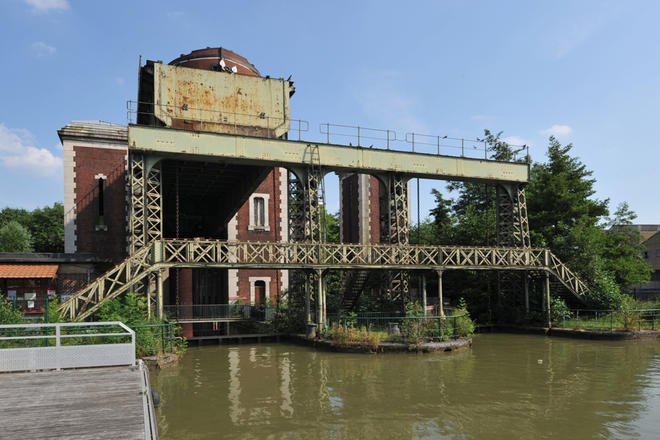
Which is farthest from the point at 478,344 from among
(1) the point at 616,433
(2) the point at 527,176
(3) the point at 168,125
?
(3) the point at 168,125

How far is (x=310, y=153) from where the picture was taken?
24359 millimetres

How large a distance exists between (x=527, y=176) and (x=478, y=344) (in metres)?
11.0

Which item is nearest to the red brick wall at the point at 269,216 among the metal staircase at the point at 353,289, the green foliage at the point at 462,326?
the metal staircase at the point at 353,289

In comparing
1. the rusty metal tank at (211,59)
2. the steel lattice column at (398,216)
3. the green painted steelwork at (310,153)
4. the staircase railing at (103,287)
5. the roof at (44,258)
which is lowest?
the staircase railing at (103,287)

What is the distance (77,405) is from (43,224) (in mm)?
72725

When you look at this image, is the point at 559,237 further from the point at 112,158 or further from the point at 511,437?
the point at 112,158

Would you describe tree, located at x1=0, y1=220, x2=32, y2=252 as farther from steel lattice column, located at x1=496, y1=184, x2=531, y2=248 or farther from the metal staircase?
steel lattice column, located at x1=496, y1=184, x2=531, y2=248

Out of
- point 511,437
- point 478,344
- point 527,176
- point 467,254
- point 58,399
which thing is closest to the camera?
point 58,399

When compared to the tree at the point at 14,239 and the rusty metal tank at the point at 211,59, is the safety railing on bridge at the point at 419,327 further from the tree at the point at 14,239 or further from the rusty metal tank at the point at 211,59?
the tree at the point at 14,239

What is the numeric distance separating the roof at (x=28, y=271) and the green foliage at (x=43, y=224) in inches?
1832

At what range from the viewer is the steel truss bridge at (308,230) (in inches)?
837

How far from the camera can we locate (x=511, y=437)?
9672 mm

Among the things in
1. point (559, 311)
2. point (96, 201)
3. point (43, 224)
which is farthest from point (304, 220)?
point (43, 224)

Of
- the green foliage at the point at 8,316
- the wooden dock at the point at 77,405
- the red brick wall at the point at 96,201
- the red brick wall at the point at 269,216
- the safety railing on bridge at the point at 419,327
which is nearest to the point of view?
the wooden dock at the point at 77,405
